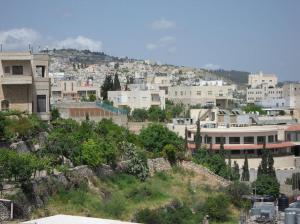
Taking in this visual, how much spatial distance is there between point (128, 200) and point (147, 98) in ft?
181

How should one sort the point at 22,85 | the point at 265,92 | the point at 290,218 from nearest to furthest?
the point at 290,218 < the point at 22,85 < the point at 265,92

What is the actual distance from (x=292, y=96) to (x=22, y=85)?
246 feet

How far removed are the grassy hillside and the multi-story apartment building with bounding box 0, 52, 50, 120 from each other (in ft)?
23.2

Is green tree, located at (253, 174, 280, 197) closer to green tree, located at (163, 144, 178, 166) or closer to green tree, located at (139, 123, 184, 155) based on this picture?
green tree, located at (163, 144, 178, 166)

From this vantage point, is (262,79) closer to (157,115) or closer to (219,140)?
(157,115)

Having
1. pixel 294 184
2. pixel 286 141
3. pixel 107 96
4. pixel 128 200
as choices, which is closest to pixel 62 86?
pixel 107 96

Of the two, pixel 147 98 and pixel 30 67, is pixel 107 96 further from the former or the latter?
pixel 30 67

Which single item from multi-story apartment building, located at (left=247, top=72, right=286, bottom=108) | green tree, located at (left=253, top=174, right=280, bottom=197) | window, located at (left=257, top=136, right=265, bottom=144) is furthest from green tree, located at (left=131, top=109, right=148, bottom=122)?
multi-story apartment building, located at (left=247, top=72, right=286, bottom=108)

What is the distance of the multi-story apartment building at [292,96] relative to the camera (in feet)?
329

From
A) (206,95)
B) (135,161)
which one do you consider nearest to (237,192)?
(135,161)

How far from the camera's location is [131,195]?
98.6ft

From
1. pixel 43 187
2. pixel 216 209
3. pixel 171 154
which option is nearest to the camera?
pixel 43 187

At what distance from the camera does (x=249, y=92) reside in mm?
152875

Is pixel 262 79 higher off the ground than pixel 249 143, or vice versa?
pixel 262 79
